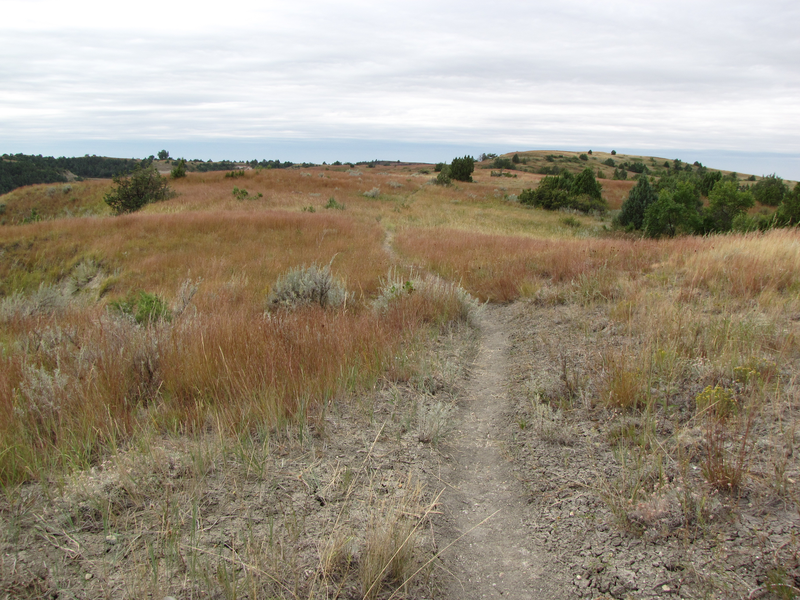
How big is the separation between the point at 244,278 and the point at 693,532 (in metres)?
8.78

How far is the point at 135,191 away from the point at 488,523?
28.6m

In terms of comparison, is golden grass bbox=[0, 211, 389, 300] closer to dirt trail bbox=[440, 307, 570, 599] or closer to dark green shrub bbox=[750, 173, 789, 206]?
dirt trail bbox=[440, 307, 570, 599]

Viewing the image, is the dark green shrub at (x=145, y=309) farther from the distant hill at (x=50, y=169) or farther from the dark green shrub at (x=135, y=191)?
the distant hill at (x=50, y=169)

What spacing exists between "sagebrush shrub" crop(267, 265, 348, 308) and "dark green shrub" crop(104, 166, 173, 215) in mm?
22335

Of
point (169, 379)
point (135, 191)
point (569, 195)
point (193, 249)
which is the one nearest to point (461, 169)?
point (569, 195)

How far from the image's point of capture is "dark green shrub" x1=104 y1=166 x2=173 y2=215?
2506 cm

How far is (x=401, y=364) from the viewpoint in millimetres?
4367

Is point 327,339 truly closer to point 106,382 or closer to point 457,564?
Result: point 106,382

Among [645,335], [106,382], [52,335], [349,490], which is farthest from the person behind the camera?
[645,335]

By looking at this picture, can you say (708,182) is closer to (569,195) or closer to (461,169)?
(569,195)

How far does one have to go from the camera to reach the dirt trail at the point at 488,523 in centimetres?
217

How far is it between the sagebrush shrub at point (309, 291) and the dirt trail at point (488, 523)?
3.15 meters

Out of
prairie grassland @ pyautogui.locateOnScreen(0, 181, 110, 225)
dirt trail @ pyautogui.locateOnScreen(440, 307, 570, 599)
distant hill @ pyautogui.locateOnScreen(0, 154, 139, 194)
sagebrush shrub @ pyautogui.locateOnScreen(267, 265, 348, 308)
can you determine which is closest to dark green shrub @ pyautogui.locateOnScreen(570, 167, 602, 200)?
sagebrush shrub @ pyautogui.locateOnScreen(267, 265, 348, 308)

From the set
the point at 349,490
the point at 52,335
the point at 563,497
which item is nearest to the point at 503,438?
the point at 563,497
